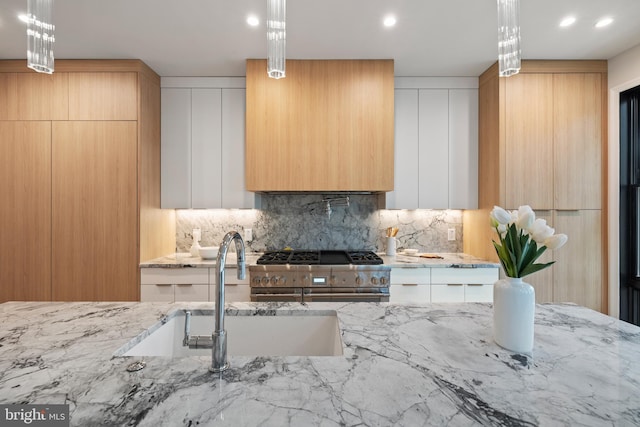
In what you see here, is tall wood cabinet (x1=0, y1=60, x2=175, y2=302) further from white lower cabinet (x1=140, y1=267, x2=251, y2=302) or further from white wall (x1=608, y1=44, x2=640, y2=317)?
white wall (x1=608, y1=44, x2=640, y2=317)

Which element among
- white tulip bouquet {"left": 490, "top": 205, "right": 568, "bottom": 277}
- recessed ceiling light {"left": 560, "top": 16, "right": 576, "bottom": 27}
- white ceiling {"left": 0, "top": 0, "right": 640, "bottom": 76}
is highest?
white ceiling {"left": 0, "top": 0, "right": 640, "bottom": 76}

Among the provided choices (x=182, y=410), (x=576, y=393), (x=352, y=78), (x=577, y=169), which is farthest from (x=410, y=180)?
(x=182, y=410)

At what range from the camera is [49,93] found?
269cm

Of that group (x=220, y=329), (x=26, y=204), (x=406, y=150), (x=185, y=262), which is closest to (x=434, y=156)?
(x=406, y=150)

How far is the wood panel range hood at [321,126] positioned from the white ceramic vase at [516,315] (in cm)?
188

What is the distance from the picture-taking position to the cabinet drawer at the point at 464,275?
8.83ft

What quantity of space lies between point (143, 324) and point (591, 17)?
3.14m

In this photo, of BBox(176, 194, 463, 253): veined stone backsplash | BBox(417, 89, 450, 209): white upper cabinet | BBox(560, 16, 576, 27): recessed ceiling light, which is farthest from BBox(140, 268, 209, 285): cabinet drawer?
BBox(560, 16, 576, 27): recessed ceiling light

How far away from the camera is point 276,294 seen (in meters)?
2.60

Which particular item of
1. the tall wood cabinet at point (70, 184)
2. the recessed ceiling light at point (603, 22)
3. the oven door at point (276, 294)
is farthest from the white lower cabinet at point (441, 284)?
the tall wood cabinet at point (70, 184)

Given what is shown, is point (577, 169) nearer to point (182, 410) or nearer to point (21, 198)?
point (182, 410)

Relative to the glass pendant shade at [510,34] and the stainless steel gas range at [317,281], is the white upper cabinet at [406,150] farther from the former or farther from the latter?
the glass pendant shade at [510,34]

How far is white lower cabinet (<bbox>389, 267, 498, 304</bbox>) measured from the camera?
2674 millimetres

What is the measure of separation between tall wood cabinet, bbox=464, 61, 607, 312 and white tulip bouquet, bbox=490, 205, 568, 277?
6.33 ft
